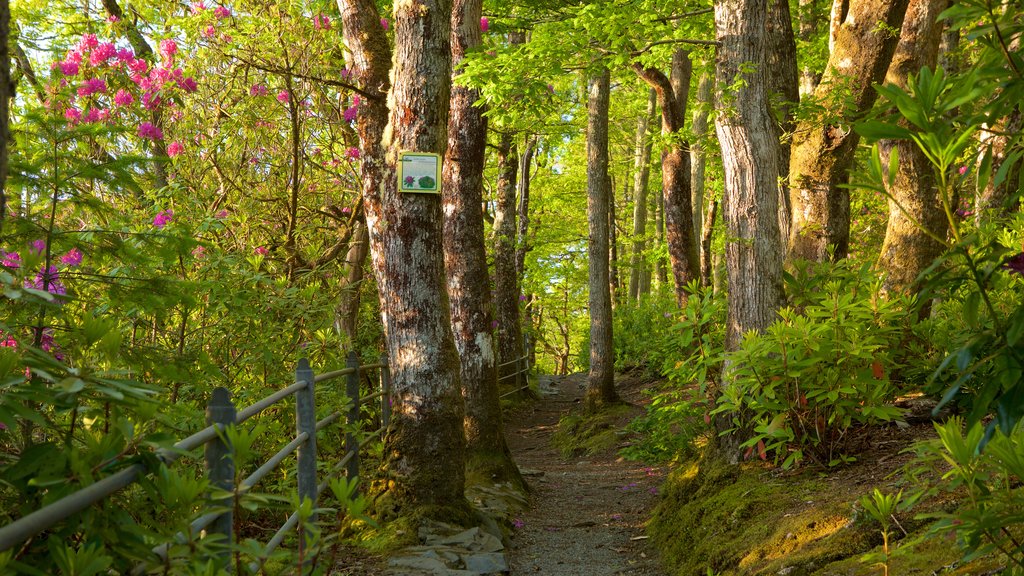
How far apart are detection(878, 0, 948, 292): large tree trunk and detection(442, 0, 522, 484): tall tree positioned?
3.97m

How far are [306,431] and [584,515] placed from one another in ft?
13.2

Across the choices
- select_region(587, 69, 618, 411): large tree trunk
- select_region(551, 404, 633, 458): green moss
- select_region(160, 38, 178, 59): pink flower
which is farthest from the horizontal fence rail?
select_region(587, 69, 618, 411): large tree trunk

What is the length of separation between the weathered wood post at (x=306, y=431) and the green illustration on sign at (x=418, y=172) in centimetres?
178

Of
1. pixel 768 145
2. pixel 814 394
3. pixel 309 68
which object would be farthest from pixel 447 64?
pixel 814 394

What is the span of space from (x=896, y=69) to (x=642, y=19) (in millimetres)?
2563

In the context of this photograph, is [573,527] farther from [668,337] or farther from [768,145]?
[768,145]

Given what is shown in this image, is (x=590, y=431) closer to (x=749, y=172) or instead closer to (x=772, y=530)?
(x=749, y=172)

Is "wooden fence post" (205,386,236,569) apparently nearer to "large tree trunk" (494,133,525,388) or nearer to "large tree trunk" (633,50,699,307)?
"large tree trunk" (633,50,699,307)

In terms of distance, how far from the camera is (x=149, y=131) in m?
6.60

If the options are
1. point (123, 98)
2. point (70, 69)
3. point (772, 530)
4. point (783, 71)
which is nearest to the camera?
point (772, 530)

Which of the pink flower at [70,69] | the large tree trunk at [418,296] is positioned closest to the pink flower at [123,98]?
the pink flower at [70,69]

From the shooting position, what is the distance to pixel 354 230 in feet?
27.5

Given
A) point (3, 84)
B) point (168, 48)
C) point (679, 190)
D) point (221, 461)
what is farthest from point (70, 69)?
point (679, 190)

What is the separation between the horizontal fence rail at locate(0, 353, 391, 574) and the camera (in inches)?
69.6
